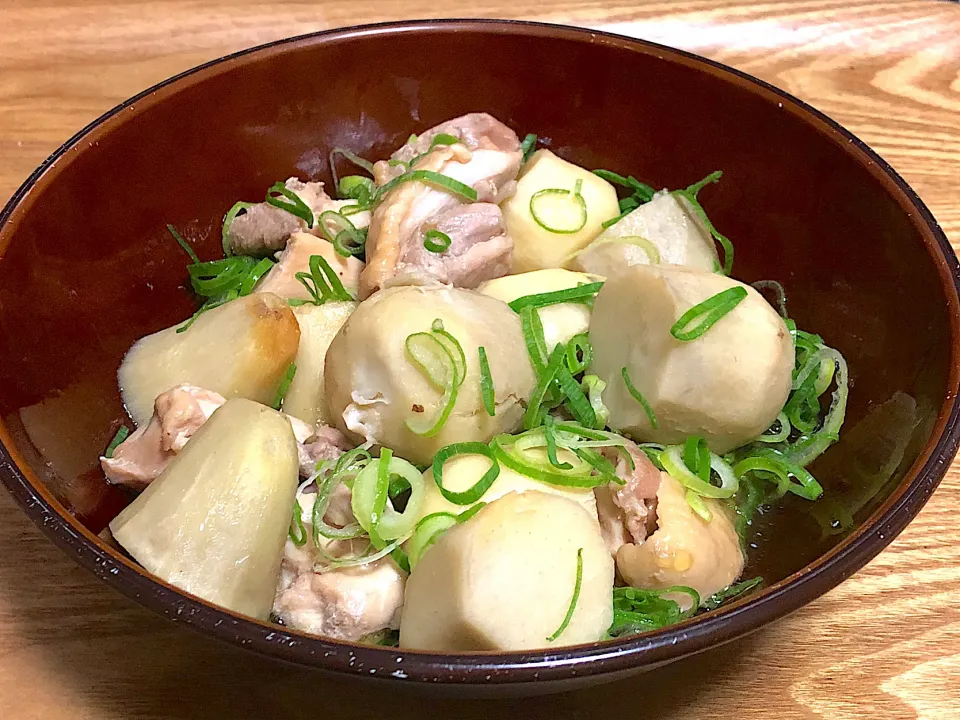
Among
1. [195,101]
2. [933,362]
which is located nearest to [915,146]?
[933,362]

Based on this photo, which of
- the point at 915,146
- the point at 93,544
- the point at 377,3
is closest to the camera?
the point at 93,544

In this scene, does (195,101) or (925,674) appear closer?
(925,674)

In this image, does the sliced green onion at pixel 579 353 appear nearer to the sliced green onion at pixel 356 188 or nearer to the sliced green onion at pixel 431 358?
the sliced green onion at pixel 431 358

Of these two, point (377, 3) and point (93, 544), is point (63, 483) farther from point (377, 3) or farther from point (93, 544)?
point (377, 3)

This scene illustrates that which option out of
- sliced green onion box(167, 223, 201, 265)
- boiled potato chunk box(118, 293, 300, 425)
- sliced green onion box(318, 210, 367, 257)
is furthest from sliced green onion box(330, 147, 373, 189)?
boiled potato chunk box(118, 293, 300, 425)

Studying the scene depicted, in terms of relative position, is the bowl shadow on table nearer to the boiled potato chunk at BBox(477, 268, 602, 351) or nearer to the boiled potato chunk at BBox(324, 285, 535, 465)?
the boiled potato chunk at BBox(324, 285, 535, 465)

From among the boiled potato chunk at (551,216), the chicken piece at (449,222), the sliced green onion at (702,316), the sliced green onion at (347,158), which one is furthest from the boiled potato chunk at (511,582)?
the sliced green onion at (347,158)

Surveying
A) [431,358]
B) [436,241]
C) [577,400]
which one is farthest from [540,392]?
[436,241]
